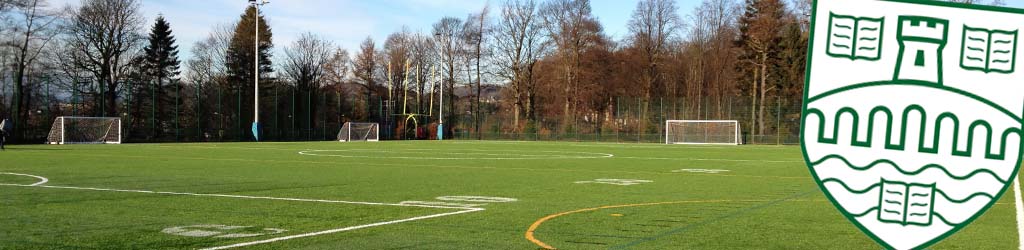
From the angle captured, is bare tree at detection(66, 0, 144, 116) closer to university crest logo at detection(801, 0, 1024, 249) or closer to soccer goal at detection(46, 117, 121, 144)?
soccer goal at detection(46, 117, 121, 144)

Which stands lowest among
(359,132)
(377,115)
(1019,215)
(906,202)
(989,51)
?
(359,132)

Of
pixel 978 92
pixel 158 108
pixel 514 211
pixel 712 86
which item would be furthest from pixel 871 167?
pixel 712 86

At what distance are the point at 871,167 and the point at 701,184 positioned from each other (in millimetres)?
14534

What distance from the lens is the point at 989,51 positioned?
243 centimetres

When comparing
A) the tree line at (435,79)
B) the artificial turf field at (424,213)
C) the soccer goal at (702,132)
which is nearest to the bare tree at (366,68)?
the tree line at (435,79)

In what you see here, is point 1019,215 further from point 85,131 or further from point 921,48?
point 85,131

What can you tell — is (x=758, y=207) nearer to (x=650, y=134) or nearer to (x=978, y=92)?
(x=978, y=92)

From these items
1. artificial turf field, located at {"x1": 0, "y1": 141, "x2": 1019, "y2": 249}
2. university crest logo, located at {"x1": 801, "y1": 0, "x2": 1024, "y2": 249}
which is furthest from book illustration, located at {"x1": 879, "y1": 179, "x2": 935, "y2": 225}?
artificial turf field, located at {"x1": 0, "y1": 141, "x2": 1019, "y2": 249}

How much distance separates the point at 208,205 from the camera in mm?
11422

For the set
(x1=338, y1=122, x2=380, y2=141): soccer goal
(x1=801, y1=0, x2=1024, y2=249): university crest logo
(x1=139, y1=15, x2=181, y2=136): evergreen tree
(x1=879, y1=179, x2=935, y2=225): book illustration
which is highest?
(x1=139, y1=15, x2=181, y2=136): evergreen tree

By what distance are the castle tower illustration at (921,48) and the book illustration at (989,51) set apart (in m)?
0.07

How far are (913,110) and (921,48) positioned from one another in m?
0.17

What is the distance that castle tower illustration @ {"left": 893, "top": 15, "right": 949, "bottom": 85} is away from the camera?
2.39 metres

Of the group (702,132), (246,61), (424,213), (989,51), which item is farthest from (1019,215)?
(246,61)
